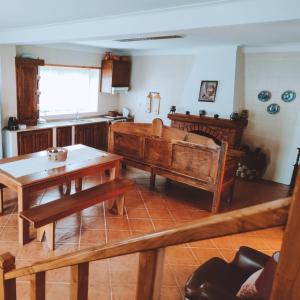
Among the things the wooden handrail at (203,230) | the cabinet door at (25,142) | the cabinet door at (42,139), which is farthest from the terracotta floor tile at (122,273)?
the cabinet door at (42,139)

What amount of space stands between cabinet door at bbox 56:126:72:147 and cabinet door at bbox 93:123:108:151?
74cm

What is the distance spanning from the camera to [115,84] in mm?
7098

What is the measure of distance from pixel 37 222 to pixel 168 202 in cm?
227

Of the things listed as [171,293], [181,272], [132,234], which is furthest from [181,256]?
[132,234]

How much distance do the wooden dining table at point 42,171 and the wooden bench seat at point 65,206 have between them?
0.18m

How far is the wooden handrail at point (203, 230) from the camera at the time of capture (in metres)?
0.50

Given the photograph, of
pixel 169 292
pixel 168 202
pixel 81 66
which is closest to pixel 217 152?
pixel 168 202

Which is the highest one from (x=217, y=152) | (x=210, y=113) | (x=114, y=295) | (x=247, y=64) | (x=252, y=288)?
(x=247, y=64)

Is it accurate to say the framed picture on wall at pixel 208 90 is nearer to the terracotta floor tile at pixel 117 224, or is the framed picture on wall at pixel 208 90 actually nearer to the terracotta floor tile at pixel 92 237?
the terracotta floor tile at pixel 117 224

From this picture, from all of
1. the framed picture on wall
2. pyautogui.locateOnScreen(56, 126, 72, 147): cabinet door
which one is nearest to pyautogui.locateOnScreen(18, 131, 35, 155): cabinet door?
pyautogui.locateOnScreen(56, 126, 72, 147): cabinet door

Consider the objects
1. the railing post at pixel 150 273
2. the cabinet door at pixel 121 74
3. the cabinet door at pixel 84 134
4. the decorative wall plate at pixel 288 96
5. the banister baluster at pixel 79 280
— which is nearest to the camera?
the railing post at pixel 150 273

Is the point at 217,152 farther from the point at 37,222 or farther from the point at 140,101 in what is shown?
the point at 140,101

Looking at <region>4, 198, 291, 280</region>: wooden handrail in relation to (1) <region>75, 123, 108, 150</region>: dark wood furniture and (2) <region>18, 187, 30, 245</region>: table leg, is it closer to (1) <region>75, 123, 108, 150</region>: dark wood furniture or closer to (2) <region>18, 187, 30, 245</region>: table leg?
(2) <region>18, 187, 30, 245</region>: table leg

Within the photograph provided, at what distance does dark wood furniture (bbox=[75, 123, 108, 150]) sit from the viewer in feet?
21.3
